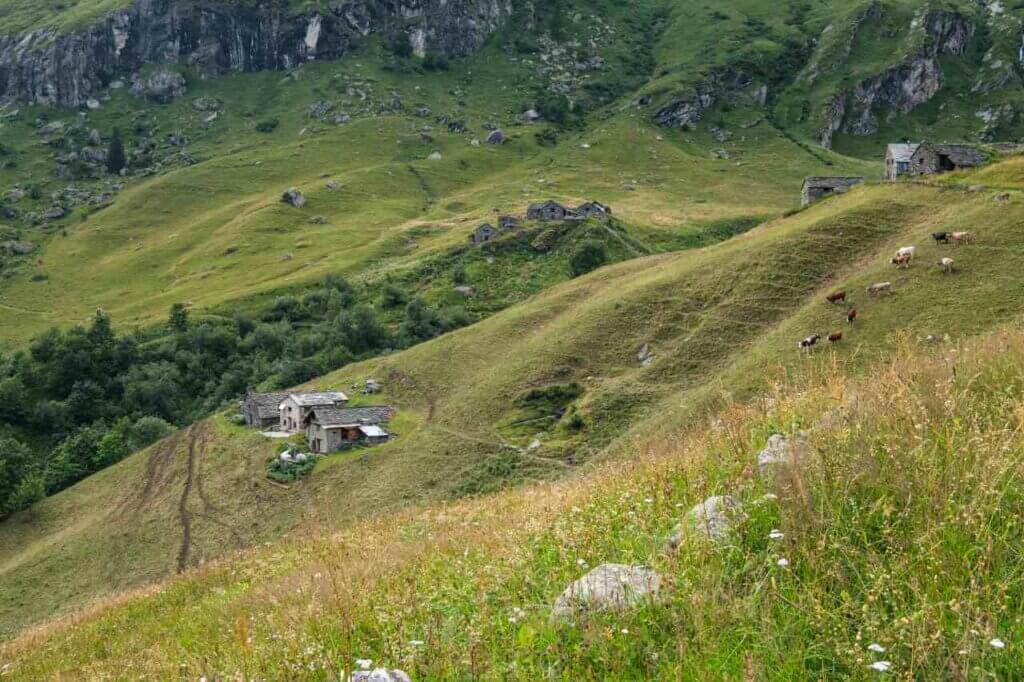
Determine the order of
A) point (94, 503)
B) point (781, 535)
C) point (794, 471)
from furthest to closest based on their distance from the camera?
point (94, 503) < point (794, 471) < point (781, 535)

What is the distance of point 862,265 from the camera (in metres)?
50.2

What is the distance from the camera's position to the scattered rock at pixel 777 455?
7.36 metres

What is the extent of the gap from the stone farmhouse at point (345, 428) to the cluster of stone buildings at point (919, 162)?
48.0 m

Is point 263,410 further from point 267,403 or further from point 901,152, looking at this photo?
point 901,152

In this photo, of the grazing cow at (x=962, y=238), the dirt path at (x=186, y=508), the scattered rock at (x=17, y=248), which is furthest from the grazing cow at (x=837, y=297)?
the scattered rock at (x=17, y=248)

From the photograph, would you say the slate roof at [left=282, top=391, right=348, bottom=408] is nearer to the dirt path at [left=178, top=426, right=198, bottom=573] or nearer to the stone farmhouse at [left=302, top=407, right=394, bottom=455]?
the stone farmhouse at [left=302, top=407, right=394, bottom=455]

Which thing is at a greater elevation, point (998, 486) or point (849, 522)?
point (998, 486)

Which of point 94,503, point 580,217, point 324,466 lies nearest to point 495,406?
point 324,466

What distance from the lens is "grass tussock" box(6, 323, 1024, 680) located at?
5141 mm

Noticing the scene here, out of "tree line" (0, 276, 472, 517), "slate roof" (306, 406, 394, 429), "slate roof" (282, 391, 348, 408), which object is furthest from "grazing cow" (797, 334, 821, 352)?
"tree line" (0, 276, 472, 517)

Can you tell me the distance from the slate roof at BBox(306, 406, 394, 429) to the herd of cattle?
37185 mm

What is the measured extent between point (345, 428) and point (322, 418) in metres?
2.84

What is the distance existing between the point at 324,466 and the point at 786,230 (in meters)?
43.7

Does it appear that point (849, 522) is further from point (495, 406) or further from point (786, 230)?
point (786, 230)
